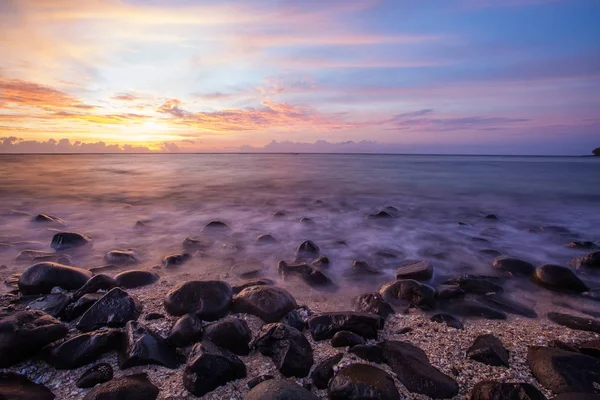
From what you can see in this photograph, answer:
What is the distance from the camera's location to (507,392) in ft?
8.32

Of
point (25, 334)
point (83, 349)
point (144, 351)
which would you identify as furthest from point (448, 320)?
point (25, 334)

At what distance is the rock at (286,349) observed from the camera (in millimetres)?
2986

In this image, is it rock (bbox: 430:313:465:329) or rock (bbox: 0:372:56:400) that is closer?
rock (bbox: 0:372:56:400)

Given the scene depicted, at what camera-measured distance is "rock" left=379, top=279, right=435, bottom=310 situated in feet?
14.5

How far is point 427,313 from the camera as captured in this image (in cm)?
425

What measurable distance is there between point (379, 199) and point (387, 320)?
39.1ft

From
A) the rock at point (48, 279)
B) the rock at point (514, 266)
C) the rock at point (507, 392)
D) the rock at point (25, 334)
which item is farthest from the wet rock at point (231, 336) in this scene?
the rock at point (514, 266)

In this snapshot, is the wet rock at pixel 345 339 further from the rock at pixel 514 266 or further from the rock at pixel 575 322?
the rock at pixel 514 266

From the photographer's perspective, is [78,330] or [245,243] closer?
[78,330]

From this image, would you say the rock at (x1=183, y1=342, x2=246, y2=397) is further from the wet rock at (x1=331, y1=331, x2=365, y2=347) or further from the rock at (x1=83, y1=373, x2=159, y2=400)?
the wet rock at (x1=331, y1=331, x2=365, y2=347)

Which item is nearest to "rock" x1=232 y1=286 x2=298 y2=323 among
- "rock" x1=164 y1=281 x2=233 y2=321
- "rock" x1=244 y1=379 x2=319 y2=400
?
"rock" x1=164 y1=281 x2=233 y2=321

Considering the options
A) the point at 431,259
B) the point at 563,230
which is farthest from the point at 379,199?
the point at 431,259

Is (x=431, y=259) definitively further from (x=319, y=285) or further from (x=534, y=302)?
(x=319, y=285)

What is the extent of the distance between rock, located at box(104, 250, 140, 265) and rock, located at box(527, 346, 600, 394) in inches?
243
